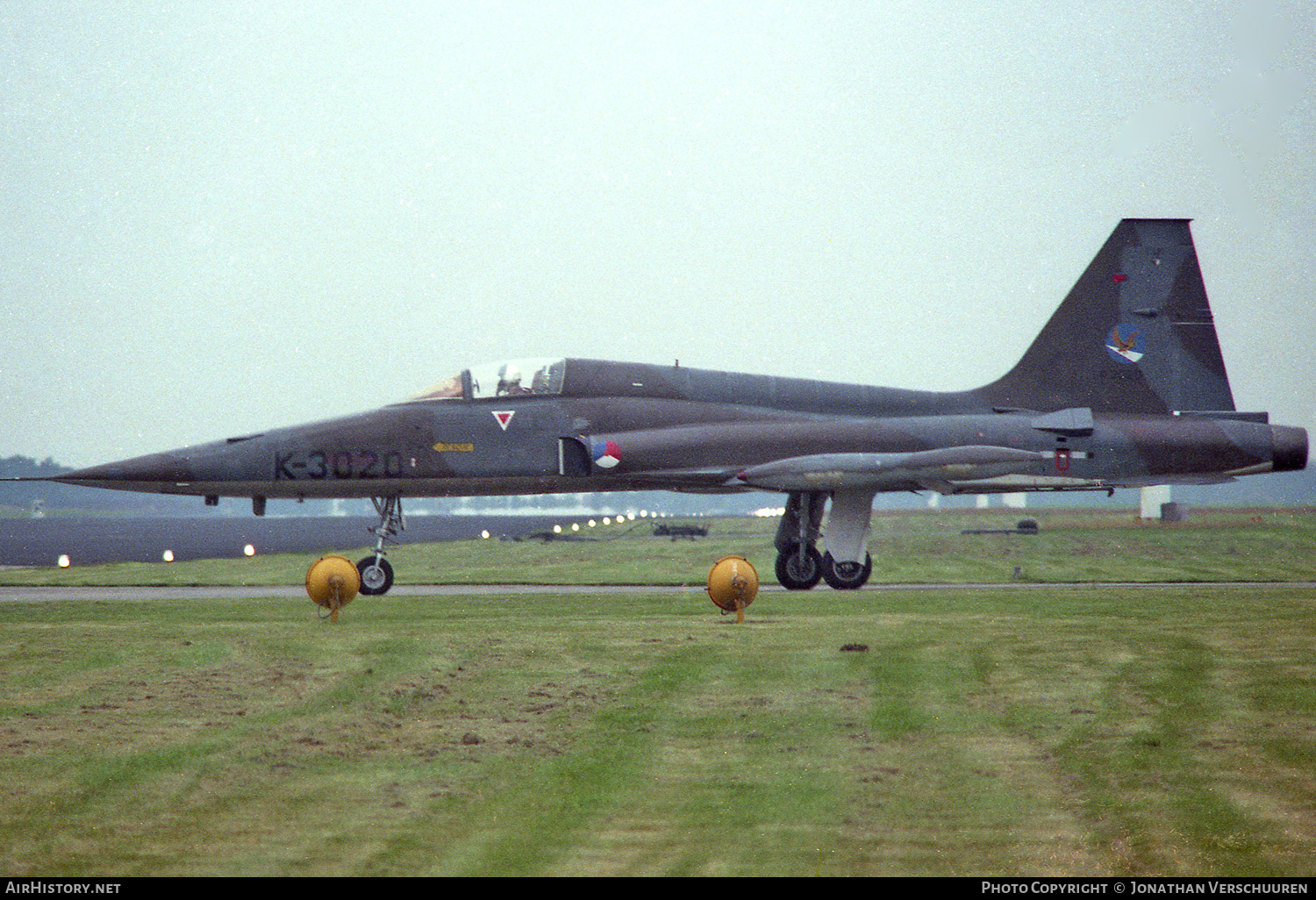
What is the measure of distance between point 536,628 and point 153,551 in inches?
1732

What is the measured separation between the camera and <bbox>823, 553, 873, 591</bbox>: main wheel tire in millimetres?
23109

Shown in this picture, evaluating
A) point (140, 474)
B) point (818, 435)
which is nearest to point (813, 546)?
point (818, 435)

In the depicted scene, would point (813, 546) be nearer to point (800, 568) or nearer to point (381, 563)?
point (800, 568)

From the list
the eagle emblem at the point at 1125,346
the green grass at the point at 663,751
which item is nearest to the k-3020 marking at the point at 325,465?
the green grass at the point at 663,751

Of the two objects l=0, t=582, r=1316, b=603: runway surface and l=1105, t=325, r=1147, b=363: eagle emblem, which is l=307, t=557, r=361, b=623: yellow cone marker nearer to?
l=0, t=582, r=1316, b=603: runway surface

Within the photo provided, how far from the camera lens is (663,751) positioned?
320 inches

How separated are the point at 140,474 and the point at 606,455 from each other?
8059 mm

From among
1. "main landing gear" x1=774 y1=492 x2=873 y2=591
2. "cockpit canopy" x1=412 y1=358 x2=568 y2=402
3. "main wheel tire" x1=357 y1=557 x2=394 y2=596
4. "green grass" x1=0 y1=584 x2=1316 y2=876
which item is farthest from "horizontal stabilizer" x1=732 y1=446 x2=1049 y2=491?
"green grass" x1=0 y1=584 x2=1316 y2=876

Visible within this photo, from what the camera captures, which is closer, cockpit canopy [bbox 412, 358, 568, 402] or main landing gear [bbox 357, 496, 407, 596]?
main landing gear [bbox 357, 496, 407, 596]

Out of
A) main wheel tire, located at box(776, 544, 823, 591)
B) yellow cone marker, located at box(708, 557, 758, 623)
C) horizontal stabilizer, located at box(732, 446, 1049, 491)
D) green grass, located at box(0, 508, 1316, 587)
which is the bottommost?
green grass, located at box(0, 508, 1316, 587)

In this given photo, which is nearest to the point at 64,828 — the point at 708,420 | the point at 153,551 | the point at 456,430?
the point at 456,430

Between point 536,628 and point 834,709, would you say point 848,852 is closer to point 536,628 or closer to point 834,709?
point 834,709

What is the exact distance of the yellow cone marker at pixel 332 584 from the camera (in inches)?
650
